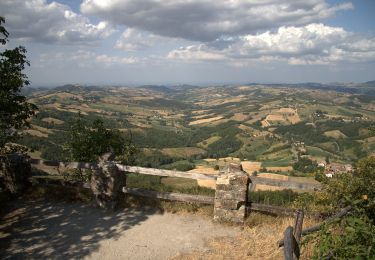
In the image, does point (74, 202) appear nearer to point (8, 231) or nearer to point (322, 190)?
point (8, 231)

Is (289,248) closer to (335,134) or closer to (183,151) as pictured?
(183,151)

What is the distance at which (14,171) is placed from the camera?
9609mm

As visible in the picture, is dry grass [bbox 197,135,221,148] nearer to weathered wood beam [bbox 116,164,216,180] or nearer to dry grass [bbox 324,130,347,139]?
dry grass [bbox 324,130,347,139]

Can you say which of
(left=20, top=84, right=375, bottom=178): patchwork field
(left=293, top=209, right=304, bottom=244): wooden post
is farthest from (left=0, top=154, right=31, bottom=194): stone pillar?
(left=20, top=84, right=375, bottom=178): patchwork field

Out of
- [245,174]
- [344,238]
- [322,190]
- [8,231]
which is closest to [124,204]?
[8,231]

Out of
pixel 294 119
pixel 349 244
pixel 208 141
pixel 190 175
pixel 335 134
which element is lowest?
pixel 208 141

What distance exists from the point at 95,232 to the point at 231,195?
331 centimetres

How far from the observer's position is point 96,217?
8398 millimetres

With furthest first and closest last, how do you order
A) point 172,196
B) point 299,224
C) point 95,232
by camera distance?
point 172,196 → point 95,232 → point 299,224

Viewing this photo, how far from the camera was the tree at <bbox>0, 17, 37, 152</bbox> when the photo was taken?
30.3 feet

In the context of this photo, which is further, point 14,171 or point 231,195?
point 14,171

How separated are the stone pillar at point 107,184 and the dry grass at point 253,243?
2.99 m

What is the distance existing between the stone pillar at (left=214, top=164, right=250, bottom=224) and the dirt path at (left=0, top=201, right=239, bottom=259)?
31 cm

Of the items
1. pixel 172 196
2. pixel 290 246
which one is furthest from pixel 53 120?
pixel 290 246
